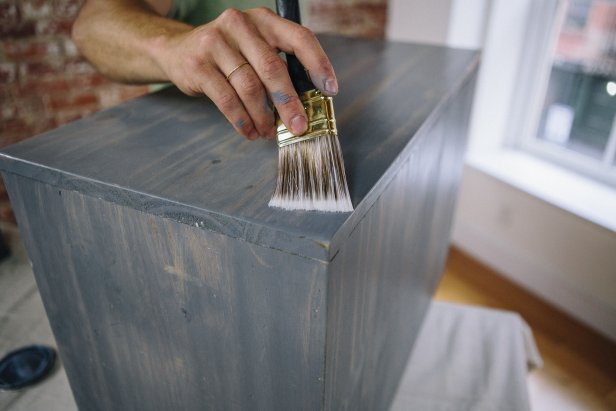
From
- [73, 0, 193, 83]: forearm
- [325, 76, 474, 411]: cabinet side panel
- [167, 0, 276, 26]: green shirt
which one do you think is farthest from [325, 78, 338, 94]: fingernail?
[167, 0, 276, 26]: green shirt

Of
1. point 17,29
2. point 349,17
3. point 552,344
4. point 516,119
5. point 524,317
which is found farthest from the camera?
point 349,17

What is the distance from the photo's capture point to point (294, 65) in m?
0.48

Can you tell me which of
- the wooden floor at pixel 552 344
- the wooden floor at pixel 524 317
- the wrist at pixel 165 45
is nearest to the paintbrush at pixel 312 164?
the wrist at pixel 165 45

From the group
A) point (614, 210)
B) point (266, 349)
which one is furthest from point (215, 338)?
point (614, 210)

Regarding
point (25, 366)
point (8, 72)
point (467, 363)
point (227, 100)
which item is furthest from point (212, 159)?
point (8, 72)

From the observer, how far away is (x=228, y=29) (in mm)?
478

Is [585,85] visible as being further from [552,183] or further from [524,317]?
[524,317]

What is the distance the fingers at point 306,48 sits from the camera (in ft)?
1.46

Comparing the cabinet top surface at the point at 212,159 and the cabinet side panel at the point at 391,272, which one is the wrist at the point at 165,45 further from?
the cabinet side panel at the point at 391,272

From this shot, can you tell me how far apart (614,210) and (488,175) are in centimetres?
46

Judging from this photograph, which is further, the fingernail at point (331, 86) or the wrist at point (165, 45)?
the wrist at point (165, 45)

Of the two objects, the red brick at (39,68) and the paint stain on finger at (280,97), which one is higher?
the paint stain on finger at (280,97)

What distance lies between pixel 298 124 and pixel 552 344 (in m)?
1.54

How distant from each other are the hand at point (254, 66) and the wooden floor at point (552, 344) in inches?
51.4
